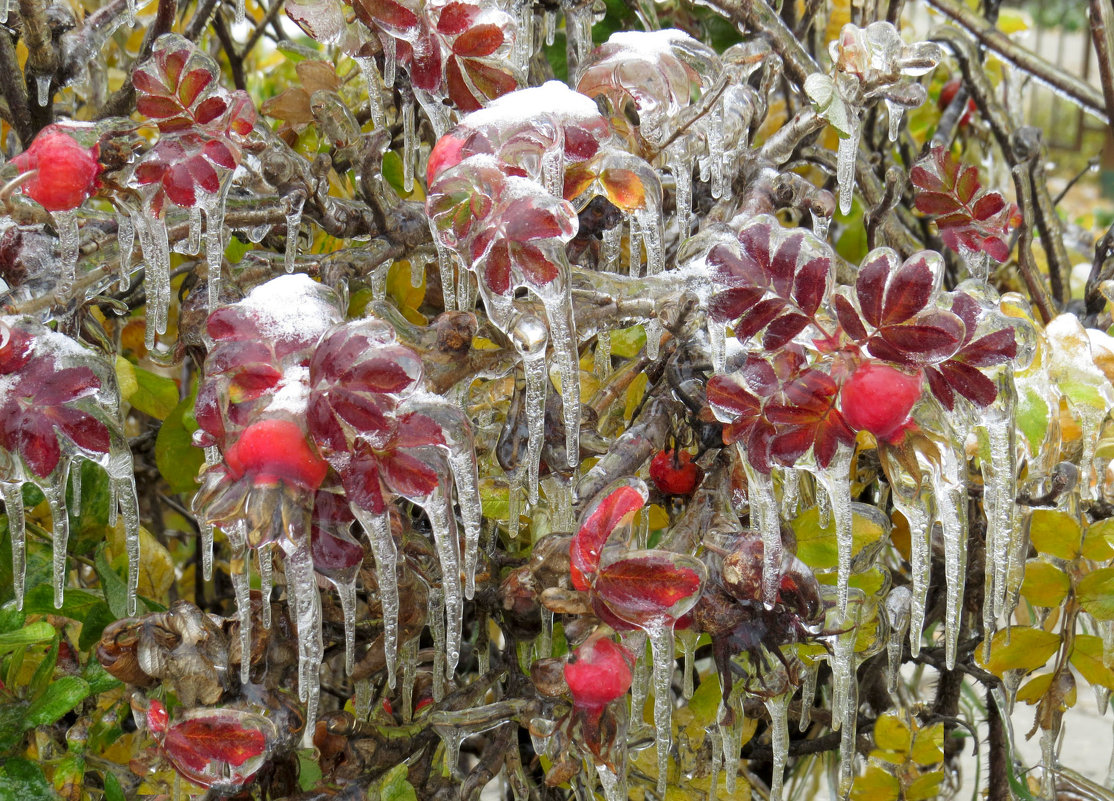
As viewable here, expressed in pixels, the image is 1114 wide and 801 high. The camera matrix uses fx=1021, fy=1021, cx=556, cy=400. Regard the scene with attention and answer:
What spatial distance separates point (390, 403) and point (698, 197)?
1.65 ft

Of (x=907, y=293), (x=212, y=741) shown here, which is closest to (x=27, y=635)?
(x=212, y=741)

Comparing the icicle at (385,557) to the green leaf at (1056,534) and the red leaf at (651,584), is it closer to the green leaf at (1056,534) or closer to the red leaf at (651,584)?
the red leaf at (651,584)

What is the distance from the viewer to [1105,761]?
2080 mm

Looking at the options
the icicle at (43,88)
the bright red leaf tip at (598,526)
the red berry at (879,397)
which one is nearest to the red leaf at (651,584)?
the bright red leaf tip at (598,526)

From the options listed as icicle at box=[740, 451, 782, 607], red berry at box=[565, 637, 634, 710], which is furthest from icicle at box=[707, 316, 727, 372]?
red berry at box=[565, 637, 634, 710]

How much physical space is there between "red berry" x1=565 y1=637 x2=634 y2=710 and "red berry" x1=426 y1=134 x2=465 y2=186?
0.28 m

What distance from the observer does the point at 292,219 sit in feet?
2.33

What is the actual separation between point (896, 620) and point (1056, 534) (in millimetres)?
138

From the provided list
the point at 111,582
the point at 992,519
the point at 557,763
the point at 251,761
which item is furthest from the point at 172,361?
the point at 992,519

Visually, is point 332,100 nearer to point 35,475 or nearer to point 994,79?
point 35,475

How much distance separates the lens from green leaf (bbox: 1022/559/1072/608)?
796mm

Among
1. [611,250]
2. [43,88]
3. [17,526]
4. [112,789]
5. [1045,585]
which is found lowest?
[112,789]

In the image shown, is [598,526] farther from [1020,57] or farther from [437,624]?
[1020,57]

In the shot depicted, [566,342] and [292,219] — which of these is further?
[292,219]
